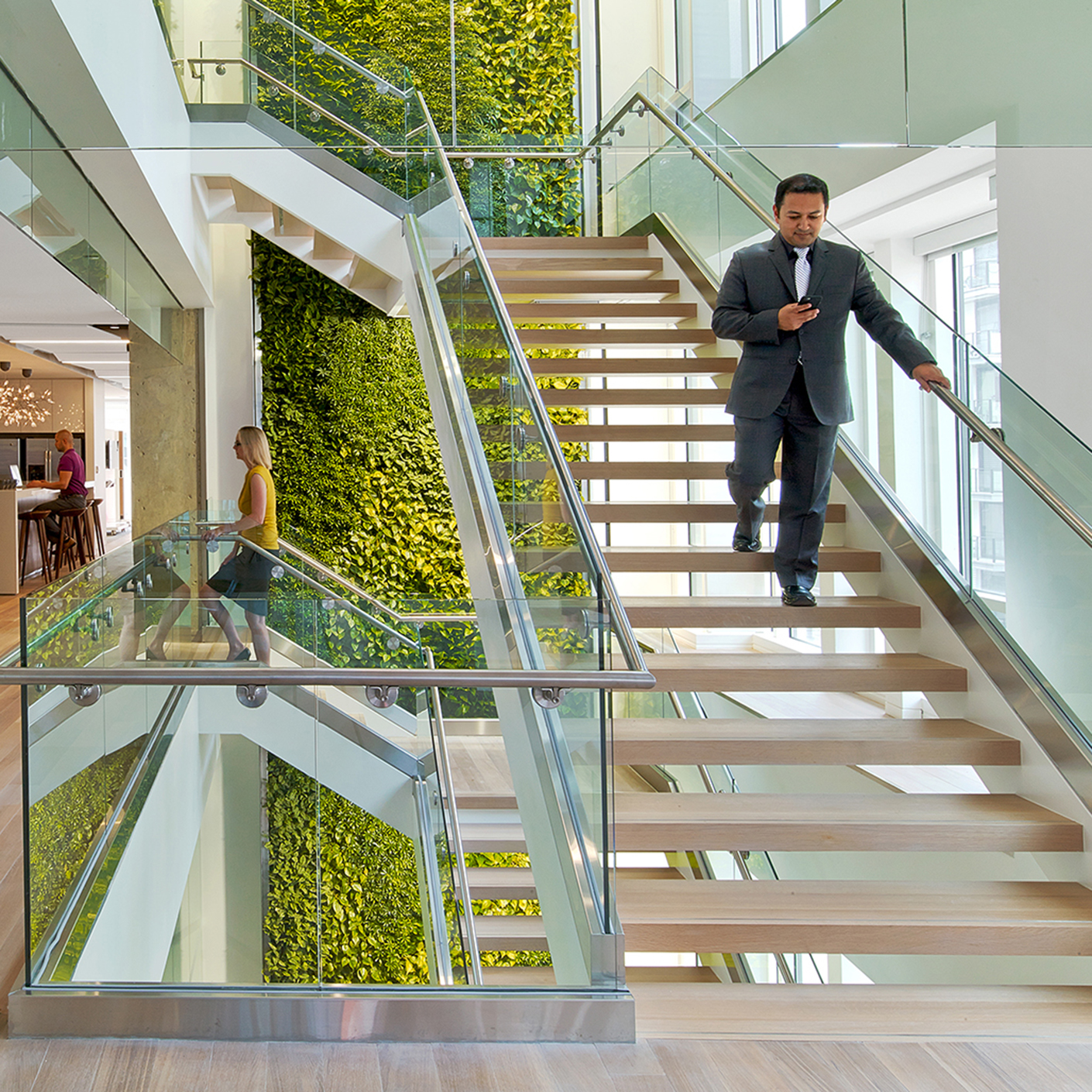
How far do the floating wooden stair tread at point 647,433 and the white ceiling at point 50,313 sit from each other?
290 cm

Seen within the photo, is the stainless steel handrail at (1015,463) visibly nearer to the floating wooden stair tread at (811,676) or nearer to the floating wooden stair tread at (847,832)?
the floating wooden stair tread at (811,676)

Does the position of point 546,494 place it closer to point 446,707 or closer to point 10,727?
point 446,707

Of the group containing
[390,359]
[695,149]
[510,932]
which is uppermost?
[695,149]

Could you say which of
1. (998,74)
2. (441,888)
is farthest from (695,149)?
(441,888)

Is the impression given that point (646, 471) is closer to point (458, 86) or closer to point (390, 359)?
point (390, 359)

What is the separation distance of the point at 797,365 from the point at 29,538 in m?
10.5

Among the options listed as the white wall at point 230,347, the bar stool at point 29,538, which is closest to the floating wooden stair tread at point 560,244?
the white wall at point 230,347

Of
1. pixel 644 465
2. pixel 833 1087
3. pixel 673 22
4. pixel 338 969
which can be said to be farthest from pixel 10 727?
pixel 673 22

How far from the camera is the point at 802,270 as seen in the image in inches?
161

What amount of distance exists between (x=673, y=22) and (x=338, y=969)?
955cm

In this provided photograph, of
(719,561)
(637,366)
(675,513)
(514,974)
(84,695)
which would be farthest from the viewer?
(637,366)

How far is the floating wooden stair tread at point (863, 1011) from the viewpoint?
2494 mm

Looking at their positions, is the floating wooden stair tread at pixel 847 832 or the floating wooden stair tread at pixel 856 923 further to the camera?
the floating wooden stair tread at pixel 847 832

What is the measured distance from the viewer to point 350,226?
7.64 meters
